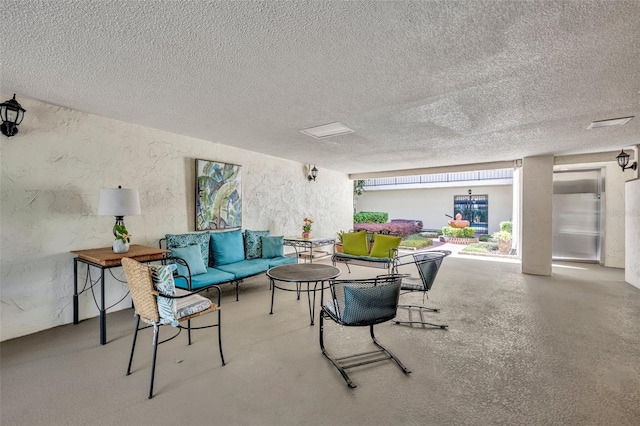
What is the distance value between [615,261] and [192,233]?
28.7 ft

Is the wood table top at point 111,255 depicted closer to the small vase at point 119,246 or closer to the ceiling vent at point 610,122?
the small vase at point 119,246

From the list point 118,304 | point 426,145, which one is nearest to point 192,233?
point 118,304

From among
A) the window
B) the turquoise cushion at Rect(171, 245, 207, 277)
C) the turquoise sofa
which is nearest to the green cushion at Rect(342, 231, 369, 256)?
the turquoise sofa

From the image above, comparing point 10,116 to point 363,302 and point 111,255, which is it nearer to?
point 111,255

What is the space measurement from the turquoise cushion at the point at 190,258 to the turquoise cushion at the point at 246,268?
1.15 ft

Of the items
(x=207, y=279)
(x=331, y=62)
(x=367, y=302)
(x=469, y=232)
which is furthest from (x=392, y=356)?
(x=469, y=232)

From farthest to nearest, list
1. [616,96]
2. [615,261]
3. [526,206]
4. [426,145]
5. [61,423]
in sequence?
[615,261], [526,206], [426,145], [616,96], [61,423]

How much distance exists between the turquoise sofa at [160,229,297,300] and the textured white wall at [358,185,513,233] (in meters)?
11.6

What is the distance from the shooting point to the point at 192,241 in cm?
404

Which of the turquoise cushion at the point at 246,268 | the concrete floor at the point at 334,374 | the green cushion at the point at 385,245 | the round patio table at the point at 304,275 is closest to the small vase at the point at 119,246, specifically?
the concrete floor at the point at 334,374

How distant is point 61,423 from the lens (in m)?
1.72

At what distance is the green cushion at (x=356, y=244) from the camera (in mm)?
5184

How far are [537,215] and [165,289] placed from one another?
6.50 m

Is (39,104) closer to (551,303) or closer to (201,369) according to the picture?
(201,369)
